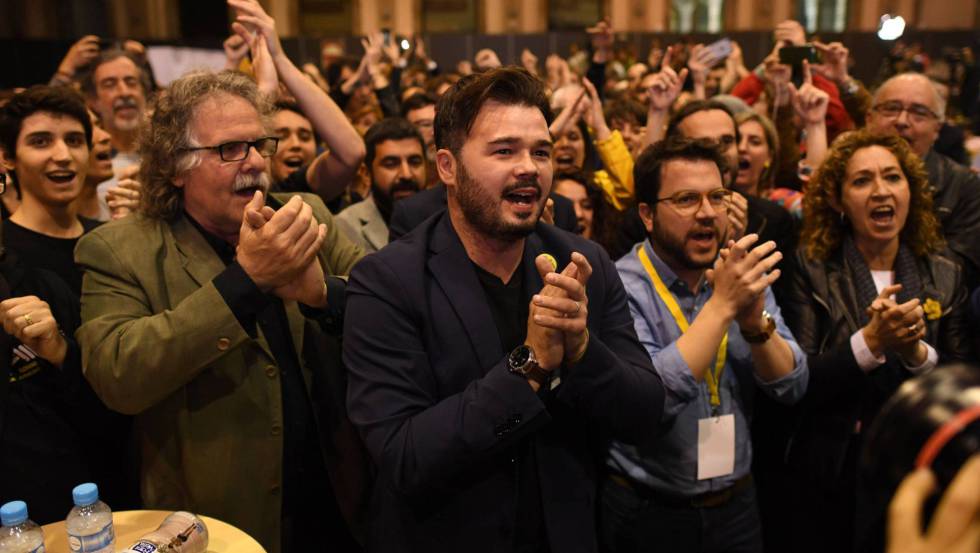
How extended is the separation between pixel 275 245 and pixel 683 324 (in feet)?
3.94

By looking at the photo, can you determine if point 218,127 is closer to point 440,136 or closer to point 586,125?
point 440,136

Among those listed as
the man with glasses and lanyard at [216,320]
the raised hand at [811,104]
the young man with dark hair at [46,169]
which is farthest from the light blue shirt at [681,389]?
the young man with dark hair at [46,169]

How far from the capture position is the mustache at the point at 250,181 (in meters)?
1.82

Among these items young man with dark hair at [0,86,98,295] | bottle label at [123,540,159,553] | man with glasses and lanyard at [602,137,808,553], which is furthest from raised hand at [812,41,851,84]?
bottle label at [123,540,159,553]

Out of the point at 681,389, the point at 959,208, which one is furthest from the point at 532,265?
the point at 959,208

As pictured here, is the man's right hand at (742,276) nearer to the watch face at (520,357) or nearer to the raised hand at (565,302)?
the raised hand at (565,302)

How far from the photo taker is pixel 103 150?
2988mm

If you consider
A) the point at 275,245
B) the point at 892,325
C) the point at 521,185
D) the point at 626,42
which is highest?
the point at 626,42

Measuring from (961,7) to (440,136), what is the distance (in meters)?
17.8

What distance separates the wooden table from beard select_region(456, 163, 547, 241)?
2.80 feet

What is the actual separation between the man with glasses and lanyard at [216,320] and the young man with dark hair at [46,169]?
712 mm

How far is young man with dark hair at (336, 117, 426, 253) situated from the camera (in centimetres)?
329

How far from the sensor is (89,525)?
4.76 feet

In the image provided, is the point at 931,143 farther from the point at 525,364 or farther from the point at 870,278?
the point at 525,364
